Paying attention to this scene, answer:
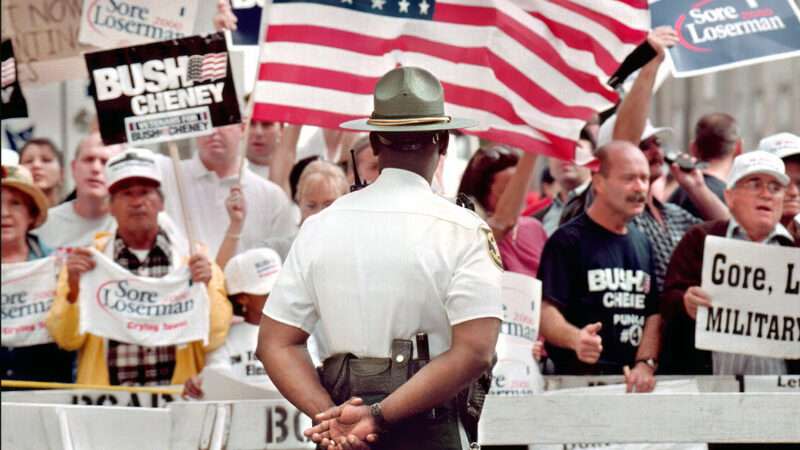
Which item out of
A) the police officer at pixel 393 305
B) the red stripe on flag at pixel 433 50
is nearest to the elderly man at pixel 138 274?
the red stripe on flag at pixel 433 50

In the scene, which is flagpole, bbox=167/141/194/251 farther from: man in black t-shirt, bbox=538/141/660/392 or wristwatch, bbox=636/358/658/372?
wristwatch, bbox=636/358/658/372

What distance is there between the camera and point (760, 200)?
10.1m

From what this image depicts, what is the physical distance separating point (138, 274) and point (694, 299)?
313 centimetres

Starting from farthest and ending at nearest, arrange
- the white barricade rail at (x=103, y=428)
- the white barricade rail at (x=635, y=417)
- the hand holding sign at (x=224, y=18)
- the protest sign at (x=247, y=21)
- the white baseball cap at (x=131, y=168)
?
1. the protest sign at (x=247, y=21)
2. the hand holding sign at (x=224, y=18)
3. the white baseball cap at (x=131, y=168)
4. the white barricade rail at (x=103, y=428)
5. the white barricade rail at (x=635, y=417)

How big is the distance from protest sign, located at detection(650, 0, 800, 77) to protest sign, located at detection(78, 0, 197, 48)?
2.93 m

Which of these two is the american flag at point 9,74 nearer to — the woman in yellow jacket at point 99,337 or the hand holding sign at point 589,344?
the woman in yellow jacket at point 99,337

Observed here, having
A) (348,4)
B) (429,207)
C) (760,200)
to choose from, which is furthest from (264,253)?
(429,207)

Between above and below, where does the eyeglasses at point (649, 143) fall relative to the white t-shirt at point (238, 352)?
above

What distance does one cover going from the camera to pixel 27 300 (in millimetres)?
10875

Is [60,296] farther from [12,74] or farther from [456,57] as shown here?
[456,57]

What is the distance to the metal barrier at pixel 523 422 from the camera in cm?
842

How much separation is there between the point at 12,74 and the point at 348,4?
2.03m

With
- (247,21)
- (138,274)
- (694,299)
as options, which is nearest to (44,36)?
(247,21)

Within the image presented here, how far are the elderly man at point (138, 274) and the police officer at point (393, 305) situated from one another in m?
3.80
